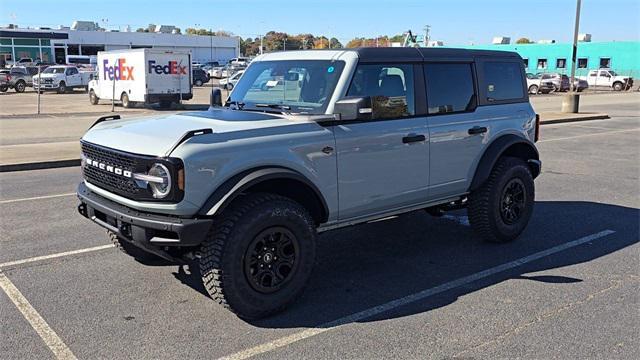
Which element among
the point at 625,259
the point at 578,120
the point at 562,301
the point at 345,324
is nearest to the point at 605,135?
the point at 578,120

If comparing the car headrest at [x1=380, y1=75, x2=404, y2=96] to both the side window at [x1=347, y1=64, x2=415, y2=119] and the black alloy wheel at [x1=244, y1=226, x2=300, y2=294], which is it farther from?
the black alloy wheel at [x1=244, y1=226, x2=300, y2=294]

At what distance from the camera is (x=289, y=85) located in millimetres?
5016

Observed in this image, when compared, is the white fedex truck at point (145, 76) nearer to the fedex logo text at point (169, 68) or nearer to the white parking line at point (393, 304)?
the fedex logo text at point (169, 68)

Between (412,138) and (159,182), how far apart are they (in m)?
2.24

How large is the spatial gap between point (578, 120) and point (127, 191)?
2109 centimetres

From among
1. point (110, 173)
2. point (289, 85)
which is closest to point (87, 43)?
point (289, 85)

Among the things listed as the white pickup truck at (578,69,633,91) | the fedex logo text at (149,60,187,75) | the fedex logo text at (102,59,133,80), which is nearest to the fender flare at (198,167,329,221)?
the fedex logo text at (149,60,187,75)

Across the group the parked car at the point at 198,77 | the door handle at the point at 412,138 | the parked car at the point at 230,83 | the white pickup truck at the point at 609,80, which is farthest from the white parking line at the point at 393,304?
the white pickup truck at the point at 609,80

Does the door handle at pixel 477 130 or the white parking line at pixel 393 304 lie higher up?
the door handle at pixel 477 130

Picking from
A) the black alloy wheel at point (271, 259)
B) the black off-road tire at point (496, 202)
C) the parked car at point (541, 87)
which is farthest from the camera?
the parked car at point (541, 87)

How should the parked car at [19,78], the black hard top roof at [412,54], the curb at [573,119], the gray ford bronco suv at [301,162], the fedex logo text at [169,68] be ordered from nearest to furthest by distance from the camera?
1. the gray ford bronco suv at [301,162]
2. the black hard top roof at [412,54]
3. the curb at [573,119]
4. the fedex logo text at [169,68]
5. the parked car at [19,78]

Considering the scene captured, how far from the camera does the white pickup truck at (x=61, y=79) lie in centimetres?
3984

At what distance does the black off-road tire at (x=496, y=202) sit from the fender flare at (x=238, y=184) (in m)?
2.36

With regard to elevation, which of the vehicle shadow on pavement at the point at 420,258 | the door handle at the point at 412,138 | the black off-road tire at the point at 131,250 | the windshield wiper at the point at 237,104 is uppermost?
the windshield wiper at the point at 237,104
